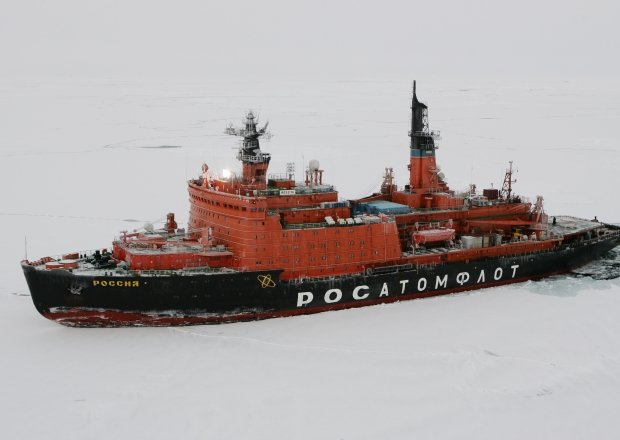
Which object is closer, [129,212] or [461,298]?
[461,298]

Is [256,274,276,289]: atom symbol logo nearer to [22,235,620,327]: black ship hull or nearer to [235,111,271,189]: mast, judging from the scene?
[22,235,620,327]: black ship hull

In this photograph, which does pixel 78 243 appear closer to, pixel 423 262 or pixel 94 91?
pixel 423 262

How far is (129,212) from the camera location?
29484mm

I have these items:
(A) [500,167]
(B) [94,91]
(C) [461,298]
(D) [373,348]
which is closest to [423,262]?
(C) [461,298]

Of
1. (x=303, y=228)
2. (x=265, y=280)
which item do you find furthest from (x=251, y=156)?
(x=265, y=280)

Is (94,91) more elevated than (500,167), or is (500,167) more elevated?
(94,91)

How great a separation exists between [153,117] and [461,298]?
46.8m

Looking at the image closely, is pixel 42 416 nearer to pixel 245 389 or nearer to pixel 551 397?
pixel 245 389

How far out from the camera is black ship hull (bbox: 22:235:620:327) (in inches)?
692

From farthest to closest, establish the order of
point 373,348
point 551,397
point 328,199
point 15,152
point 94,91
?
point 94,91
point 15,152
point 328,199
point 373,348
point 551,397

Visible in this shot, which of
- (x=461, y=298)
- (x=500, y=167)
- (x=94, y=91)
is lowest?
(x=461, y=298)

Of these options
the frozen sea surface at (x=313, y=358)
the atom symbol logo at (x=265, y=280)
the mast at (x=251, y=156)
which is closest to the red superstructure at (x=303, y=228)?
the mast at (x=251, y=156)

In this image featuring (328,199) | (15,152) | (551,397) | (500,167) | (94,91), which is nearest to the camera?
(551,397)

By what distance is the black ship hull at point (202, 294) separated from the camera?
17.6 metres
